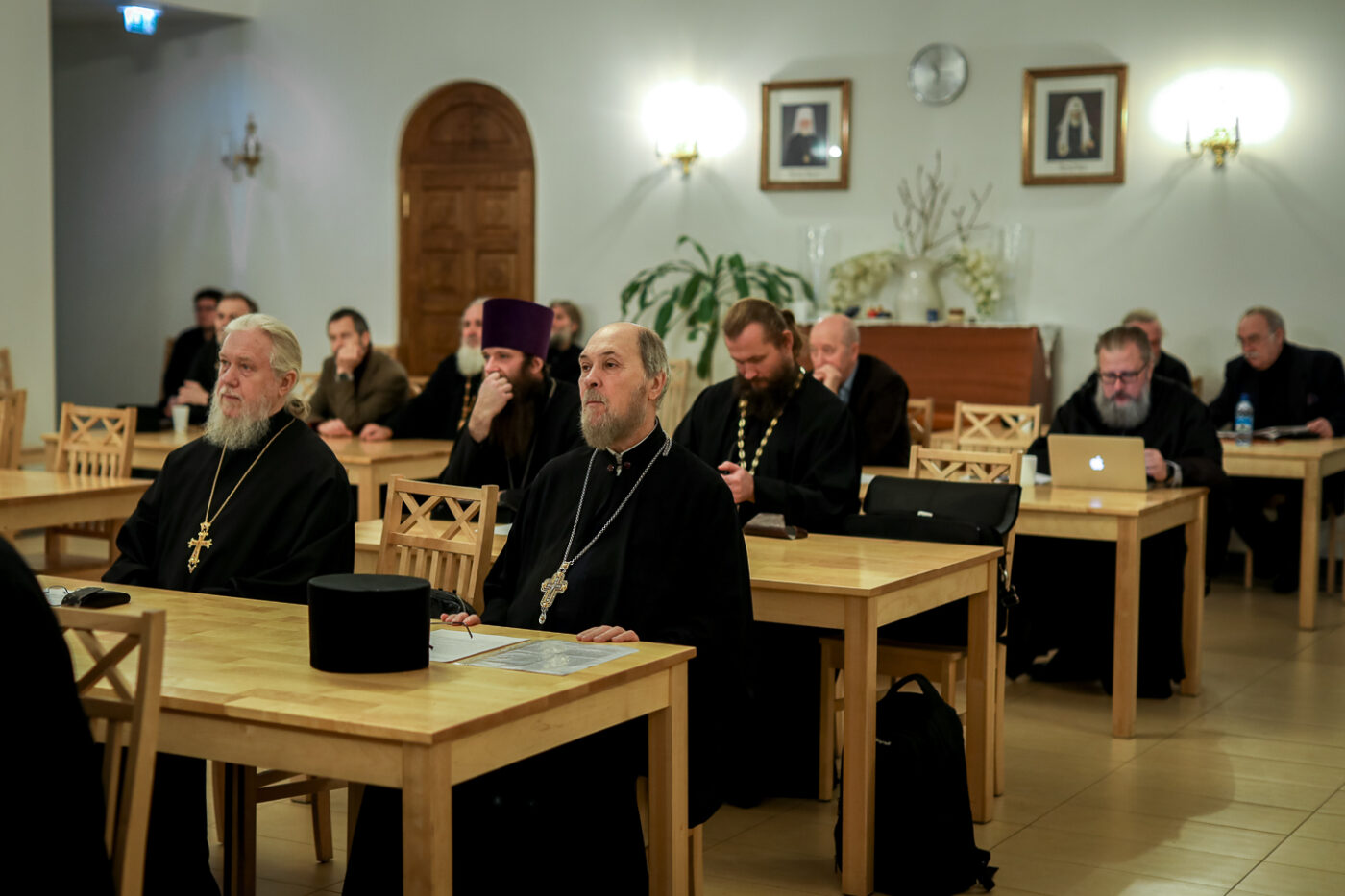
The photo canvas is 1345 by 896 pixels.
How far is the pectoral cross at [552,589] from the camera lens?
3.41 meters

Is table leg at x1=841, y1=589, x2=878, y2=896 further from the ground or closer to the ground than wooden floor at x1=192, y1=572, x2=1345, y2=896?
further from the ground

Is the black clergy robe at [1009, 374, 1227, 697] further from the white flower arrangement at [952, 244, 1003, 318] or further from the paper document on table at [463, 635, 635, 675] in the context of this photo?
Result: the paper document on table at [463, 635, 635, 675]

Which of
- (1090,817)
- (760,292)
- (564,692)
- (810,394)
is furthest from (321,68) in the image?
(564,692)

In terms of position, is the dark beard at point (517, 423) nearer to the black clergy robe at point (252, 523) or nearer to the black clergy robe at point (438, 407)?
the black clergy robe at point (252, 523)

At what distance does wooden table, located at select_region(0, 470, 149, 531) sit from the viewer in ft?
17.6

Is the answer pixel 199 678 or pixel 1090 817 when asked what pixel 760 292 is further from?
pixel 199 678

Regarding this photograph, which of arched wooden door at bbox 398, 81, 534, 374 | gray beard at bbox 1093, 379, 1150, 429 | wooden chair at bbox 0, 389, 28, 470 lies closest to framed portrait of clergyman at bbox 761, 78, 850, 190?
arched wooden door at bbox 398, 81, 534, 374

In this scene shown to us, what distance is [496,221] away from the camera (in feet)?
36.1

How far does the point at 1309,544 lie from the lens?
22.8 ft

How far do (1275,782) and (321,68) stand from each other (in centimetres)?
903

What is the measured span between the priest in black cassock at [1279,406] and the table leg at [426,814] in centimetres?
679

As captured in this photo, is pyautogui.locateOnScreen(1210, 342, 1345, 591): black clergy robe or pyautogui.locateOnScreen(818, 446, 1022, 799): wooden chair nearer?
pyautogui.locateOnScreen(818, 446, 1022, 799): wooden chair

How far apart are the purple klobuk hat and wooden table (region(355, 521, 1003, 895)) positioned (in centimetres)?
94

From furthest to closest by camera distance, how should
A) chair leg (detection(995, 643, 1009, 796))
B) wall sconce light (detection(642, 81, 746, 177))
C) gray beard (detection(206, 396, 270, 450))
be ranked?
wall sconce light (detection(642, 81, 746, 177))
chair leg (detection(995, 643, 1009, 796))
gray beard (detection(206, 396, 270, 450))
